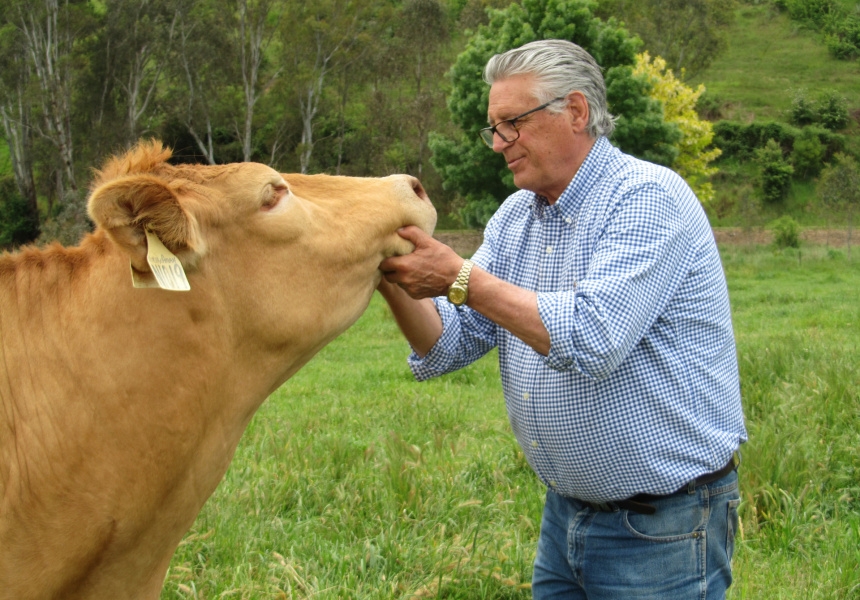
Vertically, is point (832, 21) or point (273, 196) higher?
point (273, 196)

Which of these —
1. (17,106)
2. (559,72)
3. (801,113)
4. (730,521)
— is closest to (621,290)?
(559,72)

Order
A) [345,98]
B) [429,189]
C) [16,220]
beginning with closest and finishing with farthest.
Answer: [16,220]
[345,98]
[429,189]

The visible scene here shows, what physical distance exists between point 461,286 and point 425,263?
0.41 ft

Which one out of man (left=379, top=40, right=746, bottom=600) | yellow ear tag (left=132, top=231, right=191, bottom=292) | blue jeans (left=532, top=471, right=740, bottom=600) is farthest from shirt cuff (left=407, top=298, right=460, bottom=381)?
yellow ear tag (left=132, top=231, right=191, bottom=292)

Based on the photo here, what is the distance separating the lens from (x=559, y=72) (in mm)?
2818

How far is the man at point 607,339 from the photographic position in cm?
250

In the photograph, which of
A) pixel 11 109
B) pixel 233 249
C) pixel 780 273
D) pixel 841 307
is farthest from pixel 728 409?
pixel 11 109

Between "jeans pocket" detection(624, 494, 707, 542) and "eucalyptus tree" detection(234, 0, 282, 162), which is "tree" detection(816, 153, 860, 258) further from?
"jeans pocket" detection(624, 494, 707, 542)

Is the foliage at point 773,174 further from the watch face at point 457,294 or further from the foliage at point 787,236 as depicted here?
the watch face at point 457,294

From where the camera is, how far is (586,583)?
9.20 feet

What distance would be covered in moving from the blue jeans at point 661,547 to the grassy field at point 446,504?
Answer: 1242 millimetres

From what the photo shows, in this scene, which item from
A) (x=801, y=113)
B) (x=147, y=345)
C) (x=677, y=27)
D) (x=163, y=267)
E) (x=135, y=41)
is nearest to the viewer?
(x=163, y=267)

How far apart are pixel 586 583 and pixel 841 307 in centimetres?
1398

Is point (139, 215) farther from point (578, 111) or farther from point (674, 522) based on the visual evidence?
point (674, 522)
